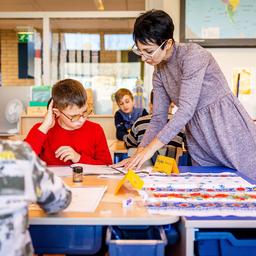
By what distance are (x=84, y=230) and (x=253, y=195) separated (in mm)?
535

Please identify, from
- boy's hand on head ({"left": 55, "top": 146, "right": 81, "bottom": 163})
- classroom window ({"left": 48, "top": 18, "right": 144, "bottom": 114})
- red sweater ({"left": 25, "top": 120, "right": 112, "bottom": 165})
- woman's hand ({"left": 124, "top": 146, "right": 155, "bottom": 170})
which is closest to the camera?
woman's hand ({"left": 124, "top": 146, "right": 155, "bottom": 170})

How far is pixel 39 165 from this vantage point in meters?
0.93

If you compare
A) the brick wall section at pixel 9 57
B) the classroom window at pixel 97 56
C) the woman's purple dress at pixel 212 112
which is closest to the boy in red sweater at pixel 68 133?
the woman's purple dress at pixel 212 112

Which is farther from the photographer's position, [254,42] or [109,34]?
[109,34]

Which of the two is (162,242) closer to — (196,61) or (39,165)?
(39,165)

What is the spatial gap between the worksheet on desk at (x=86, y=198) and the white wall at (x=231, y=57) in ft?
8.29

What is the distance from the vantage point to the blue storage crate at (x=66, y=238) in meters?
1.11

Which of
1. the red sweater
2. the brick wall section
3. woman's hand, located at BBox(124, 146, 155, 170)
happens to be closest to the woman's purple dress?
woman's hand, located at BBox(124, 146, 155, 170)

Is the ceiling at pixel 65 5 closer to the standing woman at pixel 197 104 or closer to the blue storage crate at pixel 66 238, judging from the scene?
the standing woman at pixel 197 104

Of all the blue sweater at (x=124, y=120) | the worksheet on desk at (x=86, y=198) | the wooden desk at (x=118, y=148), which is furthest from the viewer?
the blue sweater at (x=124, y=120)

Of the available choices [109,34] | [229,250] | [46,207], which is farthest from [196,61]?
[109,34]

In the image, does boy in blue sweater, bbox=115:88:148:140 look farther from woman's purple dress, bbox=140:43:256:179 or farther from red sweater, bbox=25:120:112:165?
woman's purple dress, bbox=140:43:256:179

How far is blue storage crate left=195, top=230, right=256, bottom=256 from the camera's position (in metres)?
1.08

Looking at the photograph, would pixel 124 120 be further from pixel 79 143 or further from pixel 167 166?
pixel 167 166
